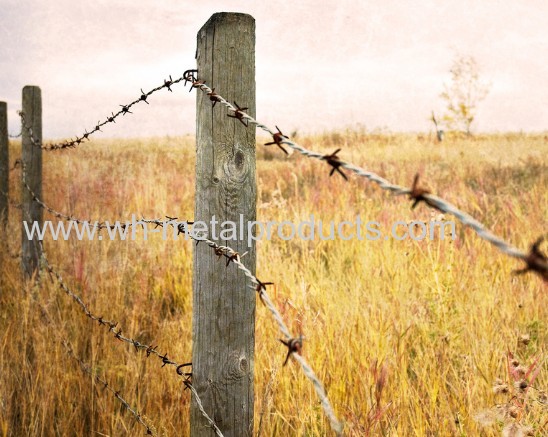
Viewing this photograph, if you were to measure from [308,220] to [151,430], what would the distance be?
325cm

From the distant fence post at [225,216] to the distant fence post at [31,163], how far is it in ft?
10.9

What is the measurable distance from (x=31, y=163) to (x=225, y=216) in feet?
11.6

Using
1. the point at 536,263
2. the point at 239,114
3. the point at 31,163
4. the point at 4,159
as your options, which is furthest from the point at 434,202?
the point at 4,159

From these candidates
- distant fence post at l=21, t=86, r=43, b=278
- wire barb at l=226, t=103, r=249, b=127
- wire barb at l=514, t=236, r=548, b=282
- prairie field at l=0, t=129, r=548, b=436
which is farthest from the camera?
distant fence post at l=21, t=86, r=43, b=278

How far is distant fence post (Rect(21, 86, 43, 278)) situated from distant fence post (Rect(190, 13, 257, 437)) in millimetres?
3330

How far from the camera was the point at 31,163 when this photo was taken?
451 cm

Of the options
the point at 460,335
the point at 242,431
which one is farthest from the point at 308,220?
the point at 242,431

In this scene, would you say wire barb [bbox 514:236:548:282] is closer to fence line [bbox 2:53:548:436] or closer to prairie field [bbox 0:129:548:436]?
fence line [bbox 2:53:548:436]

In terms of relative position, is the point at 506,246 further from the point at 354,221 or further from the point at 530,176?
the point at 530,176

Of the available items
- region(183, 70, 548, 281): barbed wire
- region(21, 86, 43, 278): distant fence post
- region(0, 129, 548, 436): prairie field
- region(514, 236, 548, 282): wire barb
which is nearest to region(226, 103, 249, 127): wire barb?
region(183, 70, 548, 281): barbed wire

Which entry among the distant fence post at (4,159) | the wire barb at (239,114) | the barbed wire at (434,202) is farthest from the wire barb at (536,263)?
the distant fence post at (4,159)

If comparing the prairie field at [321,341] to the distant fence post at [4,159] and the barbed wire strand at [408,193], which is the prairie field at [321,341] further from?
the distant fence post at [4,159]

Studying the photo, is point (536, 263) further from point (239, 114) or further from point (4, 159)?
point (4, 159)

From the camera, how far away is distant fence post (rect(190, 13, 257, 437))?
5.12ft
